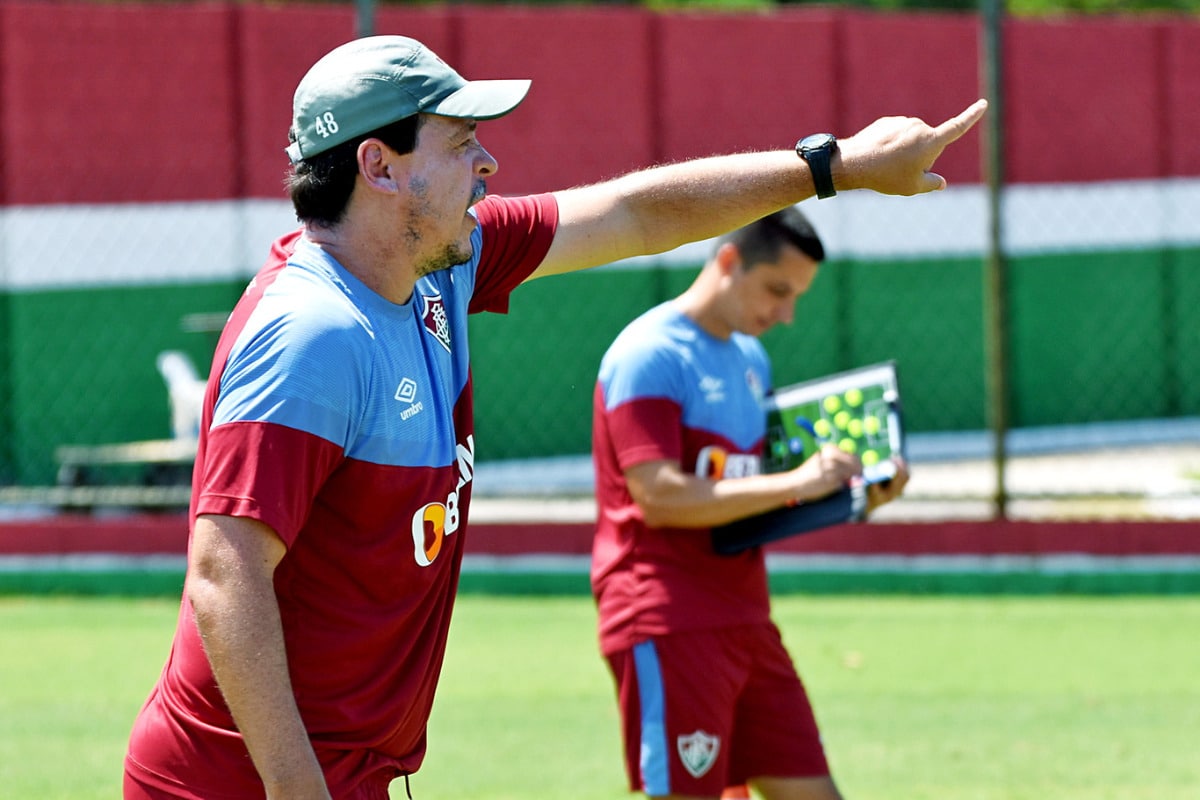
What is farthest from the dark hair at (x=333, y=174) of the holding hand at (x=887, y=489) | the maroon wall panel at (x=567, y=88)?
the maroon wall panel at (x=567, y=88)

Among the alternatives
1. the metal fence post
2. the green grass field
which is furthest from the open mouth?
the metal fence post

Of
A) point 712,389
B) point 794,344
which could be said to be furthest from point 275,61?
point 712,389

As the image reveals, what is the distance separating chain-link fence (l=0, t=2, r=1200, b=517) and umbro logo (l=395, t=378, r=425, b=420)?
7.47 meters

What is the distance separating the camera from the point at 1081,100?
1484cm

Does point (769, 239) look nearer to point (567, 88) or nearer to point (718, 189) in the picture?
point (718, 189)

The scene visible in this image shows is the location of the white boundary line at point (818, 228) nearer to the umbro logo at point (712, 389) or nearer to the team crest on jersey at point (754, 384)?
the team crest on jersey at point (754, 384)

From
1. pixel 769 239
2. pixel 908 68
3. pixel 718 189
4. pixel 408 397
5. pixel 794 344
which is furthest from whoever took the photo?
pixel 908 68

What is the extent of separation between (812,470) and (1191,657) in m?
4.27

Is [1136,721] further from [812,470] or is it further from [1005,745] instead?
[812,470]

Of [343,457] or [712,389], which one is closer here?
[343,457]

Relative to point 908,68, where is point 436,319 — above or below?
below

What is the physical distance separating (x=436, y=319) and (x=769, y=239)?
7.20 feet

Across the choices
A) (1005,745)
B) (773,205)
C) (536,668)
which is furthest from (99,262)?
(773,205)

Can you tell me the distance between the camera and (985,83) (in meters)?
9.66
